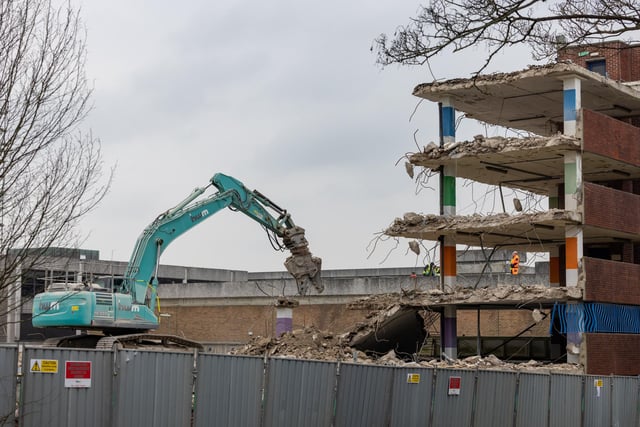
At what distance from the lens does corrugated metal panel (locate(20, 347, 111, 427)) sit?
14.5 metres

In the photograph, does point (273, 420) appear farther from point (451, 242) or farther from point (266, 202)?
point (451, 242)

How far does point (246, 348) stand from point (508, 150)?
11.9m

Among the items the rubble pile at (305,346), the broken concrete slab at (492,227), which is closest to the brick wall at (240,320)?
the broken concrete slab at (492,227)

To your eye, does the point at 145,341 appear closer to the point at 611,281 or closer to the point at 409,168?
the point at 409,168

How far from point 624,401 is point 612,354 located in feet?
28.9

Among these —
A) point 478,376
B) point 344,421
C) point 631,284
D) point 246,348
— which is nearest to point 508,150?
point 631,284

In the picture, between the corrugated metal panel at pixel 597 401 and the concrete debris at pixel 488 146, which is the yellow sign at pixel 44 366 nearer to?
the corrugated metal panel at pixel 597 401

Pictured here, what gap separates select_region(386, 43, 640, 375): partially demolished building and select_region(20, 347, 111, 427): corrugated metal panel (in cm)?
2382

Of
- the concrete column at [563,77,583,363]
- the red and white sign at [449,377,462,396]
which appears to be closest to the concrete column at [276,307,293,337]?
the concrete column at [563,77,583,363]

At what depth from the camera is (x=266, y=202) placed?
38938 millimetres

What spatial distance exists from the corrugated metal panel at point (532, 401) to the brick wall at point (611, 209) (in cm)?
1321

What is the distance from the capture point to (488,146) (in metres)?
38.1

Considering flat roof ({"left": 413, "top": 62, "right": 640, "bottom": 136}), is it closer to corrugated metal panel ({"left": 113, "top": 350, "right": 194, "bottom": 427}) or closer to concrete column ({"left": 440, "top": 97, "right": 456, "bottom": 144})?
concrete column ({"left": 440, "top": 97, "right": 456, "bottom": 144})

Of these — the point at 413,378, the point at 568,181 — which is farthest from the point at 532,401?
the point at 568,181
